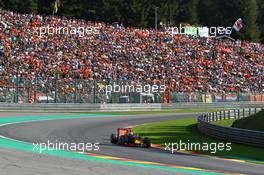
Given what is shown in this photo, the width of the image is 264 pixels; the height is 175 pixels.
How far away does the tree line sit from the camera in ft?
248

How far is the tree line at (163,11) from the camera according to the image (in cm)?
7556

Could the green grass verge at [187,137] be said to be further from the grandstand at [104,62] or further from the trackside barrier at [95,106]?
the grandstand at [104,62]

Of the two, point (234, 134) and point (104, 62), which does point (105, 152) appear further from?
point (104, 62)

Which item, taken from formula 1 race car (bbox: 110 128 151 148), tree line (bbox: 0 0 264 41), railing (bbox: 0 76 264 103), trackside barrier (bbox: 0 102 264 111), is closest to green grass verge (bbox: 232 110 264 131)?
formula 1 race car (bbox: 110 128 151 148)

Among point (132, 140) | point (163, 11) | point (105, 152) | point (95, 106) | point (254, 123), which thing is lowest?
point (105, 152)

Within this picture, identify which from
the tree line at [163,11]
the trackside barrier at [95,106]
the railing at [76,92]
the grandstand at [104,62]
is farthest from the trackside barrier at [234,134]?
the tree line at [163,11]

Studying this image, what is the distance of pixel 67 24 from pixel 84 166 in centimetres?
4017

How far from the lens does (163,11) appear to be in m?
86.1

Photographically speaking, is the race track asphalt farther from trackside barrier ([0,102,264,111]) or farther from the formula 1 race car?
trackside barrier ([0,102,264,111])

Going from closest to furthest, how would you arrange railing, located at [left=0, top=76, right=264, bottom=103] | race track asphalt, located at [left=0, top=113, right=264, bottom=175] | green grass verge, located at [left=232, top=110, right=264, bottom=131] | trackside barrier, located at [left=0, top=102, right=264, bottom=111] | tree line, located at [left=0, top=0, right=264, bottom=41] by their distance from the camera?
1. race track asphalt, located at [left=0, top=113, right=264, bottom=175]
2. green grass verge, located at [left=232, top=110, right=264, bottom=131]
3. railing, located at [left=0, top=76, right=264, bottom=103]
4. trackside barrier, located at [left=0, top=102, right=264, bottom=111]
5. tree line, located at [left=0, top=0, right=264, bottom=41]

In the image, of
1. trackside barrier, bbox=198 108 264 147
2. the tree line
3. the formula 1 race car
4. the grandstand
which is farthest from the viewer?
the tree line

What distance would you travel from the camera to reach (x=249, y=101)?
5581 centimetres

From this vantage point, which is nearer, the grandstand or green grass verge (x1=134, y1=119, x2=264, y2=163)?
green grass verge (x1=134, y1=119, x2=264, y2=163)

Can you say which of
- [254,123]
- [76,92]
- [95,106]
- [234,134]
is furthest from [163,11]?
[234,134]
